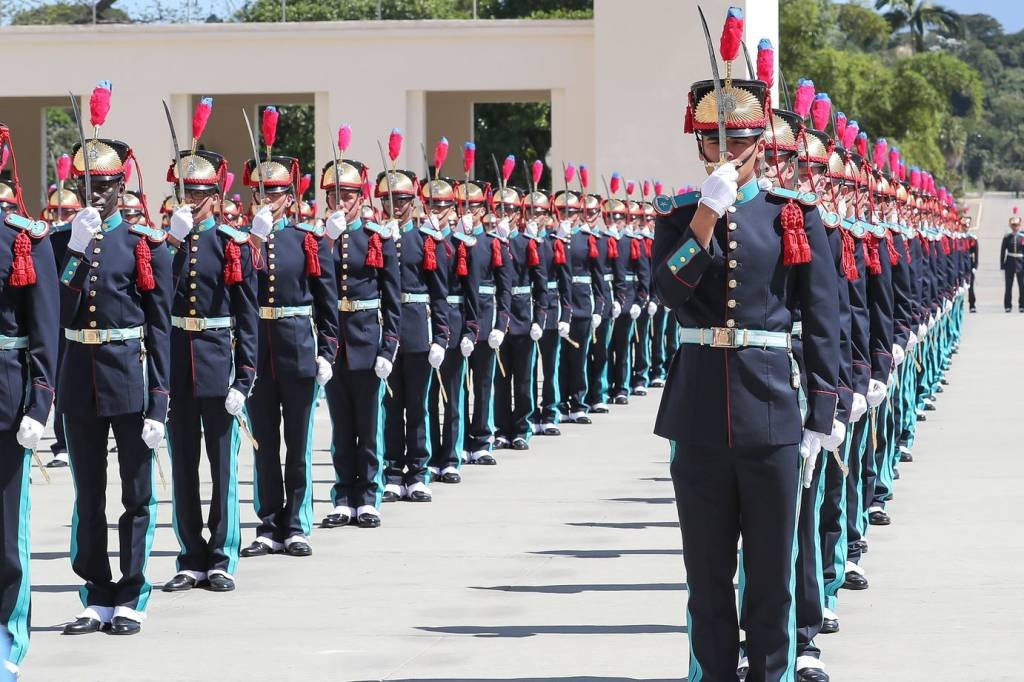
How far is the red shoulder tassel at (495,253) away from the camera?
1332 centimetres

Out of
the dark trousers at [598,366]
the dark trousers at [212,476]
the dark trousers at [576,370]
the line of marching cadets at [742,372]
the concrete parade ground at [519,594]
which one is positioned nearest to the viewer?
the line of marching cadets at [742,372]

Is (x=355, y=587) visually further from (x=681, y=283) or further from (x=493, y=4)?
(x=493, y=4)

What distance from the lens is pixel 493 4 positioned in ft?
140

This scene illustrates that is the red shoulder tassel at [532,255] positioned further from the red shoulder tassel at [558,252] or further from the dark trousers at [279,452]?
the dark trousers at [279,452]

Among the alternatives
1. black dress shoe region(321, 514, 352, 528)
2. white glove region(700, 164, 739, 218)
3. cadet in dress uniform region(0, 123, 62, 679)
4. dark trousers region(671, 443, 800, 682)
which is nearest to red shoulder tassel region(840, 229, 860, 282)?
dark trousers region(671, 443, 800, 682)

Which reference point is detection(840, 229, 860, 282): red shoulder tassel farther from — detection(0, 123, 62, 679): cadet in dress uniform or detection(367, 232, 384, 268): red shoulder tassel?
detection(367, 232, 384, 268): red shoulder tassel

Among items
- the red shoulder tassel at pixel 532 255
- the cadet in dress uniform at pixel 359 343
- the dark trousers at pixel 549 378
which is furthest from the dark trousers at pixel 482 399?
the cadet in dress uniform at pixel 359 343

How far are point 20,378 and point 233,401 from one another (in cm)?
184

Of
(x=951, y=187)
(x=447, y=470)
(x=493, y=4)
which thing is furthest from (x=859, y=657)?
(x=951, y=187)

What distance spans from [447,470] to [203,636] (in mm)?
4808

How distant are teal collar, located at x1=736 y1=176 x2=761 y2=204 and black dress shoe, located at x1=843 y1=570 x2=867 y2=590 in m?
3.20

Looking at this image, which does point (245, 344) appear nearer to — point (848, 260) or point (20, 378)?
point (20, 378)

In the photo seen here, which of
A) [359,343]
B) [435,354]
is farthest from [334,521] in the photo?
[435,354]

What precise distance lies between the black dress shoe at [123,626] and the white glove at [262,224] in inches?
99.9
